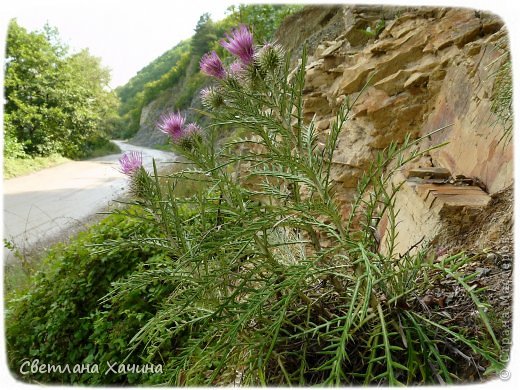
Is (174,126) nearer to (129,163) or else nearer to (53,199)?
(129,163)

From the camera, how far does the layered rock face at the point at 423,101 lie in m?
1.06

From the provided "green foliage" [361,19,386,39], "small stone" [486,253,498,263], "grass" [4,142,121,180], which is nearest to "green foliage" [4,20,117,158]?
"grass" [4,142,121,180]

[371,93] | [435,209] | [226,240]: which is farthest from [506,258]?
[371,93]

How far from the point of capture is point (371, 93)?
6.15 feet

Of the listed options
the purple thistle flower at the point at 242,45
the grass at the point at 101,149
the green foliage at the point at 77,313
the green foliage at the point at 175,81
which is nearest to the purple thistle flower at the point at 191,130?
the purple thistle flower at the point at 242,45

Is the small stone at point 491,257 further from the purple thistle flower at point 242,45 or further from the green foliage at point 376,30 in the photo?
the green foliage at point 376,30

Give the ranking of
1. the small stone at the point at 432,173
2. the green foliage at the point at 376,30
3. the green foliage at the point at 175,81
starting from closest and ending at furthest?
the small stone at the point at 432,173, the green foliage at the point at 376,30, the green foliage at the point at 175,81

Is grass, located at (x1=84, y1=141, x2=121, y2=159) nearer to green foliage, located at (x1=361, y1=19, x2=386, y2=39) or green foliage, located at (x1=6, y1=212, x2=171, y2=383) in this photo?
green foliage, located at (x1=6, y1=212, x2=171, y2=383)

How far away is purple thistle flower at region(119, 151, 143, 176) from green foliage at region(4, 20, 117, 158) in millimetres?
1952

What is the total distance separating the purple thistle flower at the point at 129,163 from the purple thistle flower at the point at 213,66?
0.94 ft

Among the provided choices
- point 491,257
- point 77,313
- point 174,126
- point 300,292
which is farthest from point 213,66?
point 77,313

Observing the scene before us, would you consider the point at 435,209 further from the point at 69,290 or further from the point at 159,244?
the point at 69,290

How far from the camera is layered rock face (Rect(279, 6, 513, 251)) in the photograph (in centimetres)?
106

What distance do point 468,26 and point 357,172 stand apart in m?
0.80
